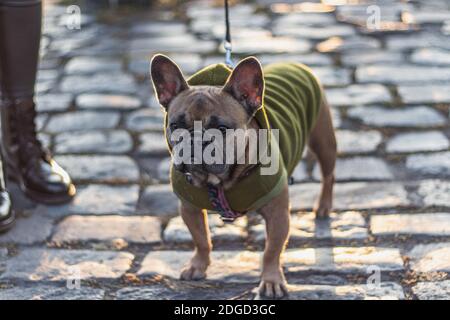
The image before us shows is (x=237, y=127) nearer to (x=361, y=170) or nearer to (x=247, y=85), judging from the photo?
(x=247, y=85)

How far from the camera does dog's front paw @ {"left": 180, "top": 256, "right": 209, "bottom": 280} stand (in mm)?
3611

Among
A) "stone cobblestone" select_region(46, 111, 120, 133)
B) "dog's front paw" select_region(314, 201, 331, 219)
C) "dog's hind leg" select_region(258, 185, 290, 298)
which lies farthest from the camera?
"stone cobblestone" select_region(46, 111, 120, 133)

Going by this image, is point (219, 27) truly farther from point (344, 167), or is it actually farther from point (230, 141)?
point (230, 141)

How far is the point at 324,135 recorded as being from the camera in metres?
3.95

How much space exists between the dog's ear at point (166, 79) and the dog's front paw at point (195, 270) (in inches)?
28.9

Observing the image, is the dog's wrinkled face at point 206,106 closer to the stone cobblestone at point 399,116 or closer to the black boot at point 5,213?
the black boot at point 5,213

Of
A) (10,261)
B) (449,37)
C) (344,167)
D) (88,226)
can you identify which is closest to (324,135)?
(344,167)

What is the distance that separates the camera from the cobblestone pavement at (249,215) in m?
3.61

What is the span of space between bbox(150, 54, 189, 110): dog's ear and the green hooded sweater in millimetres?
105

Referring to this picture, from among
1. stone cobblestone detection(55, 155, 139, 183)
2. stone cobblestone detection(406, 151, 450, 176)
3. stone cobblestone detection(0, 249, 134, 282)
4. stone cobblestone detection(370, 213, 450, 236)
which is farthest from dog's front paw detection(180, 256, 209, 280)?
stone cobblestone detection(406, 151, 450, 176)

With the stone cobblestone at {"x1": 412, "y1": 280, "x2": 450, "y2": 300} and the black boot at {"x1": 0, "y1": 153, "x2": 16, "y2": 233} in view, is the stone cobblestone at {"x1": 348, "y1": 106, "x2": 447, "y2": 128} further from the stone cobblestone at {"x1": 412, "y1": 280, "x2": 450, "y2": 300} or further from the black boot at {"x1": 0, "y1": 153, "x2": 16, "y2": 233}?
the black boot at {"x1": 0, "y1": 153, "x2": 16, "y2": 233}

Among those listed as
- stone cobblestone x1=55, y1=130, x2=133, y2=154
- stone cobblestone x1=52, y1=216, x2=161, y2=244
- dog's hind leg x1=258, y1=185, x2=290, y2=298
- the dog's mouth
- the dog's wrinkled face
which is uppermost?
the dog's wrinkled face

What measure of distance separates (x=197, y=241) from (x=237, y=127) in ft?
2.21

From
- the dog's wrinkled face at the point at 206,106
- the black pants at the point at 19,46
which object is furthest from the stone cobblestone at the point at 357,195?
the black pants at the point at 19,46
